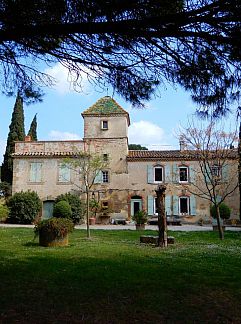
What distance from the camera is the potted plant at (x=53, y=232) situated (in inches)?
426

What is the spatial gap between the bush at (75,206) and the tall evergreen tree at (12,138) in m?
7.07

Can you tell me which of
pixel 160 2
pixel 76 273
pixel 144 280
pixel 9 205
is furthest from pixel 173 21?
pixel 9 205

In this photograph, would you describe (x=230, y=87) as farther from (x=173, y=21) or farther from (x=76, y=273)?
(x=76, y=273)

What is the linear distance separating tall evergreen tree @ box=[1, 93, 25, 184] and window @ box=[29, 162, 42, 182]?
12.0 feet

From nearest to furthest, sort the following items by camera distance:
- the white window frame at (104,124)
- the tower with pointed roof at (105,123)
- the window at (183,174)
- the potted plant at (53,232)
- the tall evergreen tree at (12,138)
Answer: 1. the potted plant at (53,232)
2. the window at (183,174)
3. the tower with pointed roof at (105,123)
4. the white window frame at (104,124)
5. the tall evergreen tree at (12,138)

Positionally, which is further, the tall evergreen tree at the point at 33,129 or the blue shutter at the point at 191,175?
the tall evergreen tree at the point at 33,129

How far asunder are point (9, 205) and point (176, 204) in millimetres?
12563

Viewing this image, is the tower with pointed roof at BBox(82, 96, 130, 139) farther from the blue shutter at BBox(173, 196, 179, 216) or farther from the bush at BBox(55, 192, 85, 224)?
the blue shutter at BBox(173, 196, 179, 216)

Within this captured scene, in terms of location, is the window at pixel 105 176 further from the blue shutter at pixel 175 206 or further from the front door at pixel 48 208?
the blue shutter at pixel 175 206

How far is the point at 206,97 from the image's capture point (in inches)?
206

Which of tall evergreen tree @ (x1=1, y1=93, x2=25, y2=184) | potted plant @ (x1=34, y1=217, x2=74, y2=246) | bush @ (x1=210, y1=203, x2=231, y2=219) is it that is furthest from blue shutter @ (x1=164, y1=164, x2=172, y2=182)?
potted plant @ (x1=34, y1=217, x2=74, y2=246)

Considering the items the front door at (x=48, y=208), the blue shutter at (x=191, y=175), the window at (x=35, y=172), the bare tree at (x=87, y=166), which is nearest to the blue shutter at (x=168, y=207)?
the blue shutter at (x=191, y=175)

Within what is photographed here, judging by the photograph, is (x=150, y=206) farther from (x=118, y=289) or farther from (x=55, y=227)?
(x=118, y=289)

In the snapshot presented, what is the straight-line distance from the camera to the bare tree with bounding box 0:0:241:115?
12.8 feet
